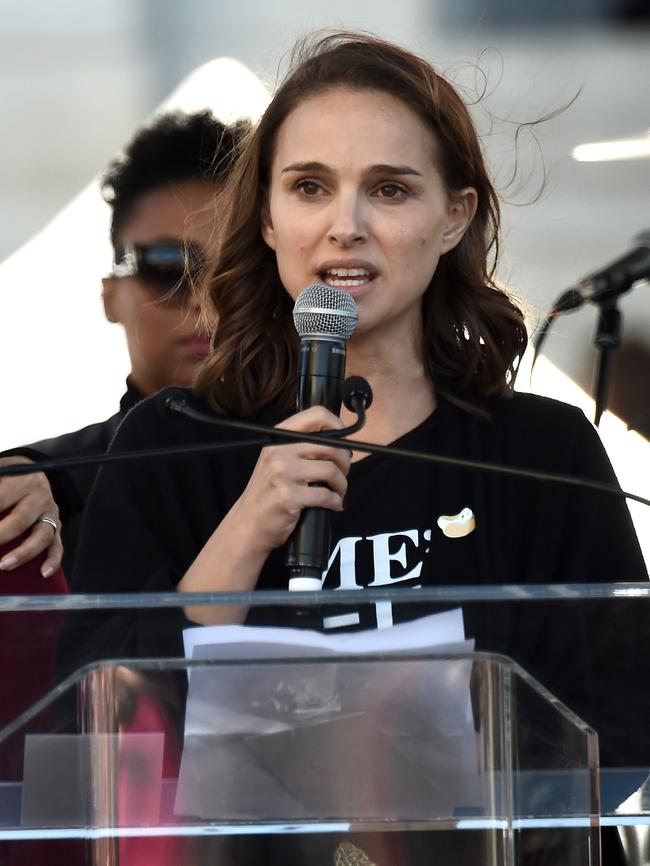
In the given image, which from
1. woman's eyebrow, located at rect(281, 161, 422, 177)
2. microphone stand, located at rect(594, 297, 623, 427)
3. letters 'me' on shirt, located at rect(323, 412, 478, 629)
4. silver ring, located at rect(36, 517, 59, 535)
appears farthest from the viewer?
microphone stand, located at rect(594, 297, 623, 427)

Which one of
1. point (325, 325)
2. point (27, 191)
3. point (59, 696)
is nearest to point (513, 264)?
point (27, 191)

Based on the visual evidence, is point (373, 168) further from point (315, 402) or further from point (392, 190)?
point (315, 402)

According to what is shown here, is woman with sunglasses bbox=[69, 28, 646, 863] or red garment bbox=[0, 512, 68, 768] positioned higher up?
woman with sunglasses bbox=[69, 28, 646, 863]

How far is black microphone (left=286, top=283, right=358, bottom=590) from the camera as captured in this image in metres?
1.24

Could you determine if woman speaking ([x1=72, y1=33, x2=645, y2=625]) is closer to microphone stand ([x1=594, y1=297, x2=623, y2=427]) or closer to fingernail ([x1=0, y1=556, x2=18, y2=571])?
fingernail ([x1=0, y1=556, x2=18, y2=571])

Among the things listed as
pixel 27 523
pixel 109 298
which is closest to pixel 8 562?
pixel 27 523

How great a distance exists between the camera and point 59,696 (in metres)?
1.04

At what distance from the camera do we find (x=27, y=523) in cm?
189

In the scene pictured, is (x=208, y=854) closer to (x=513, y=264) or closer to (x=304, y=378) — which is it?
(x=304, y=378)

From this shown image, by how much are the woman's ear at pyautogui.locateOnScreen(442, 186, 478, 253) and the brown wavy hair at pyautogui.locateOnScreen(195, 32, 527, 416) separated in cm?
1

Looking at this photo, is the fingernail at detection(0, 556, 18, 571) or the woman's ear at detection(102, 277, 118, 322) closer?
the fingernail at detection(0, 556, 18, 571)

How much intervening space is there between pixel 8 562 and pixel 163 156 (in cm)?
111

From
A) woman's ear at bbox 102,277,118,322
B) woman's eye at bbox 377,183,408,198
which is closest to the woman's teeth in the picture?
woman's eye at bbox 377,183,408,198

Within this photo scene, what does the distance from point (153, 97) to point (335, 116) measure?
1.13m
